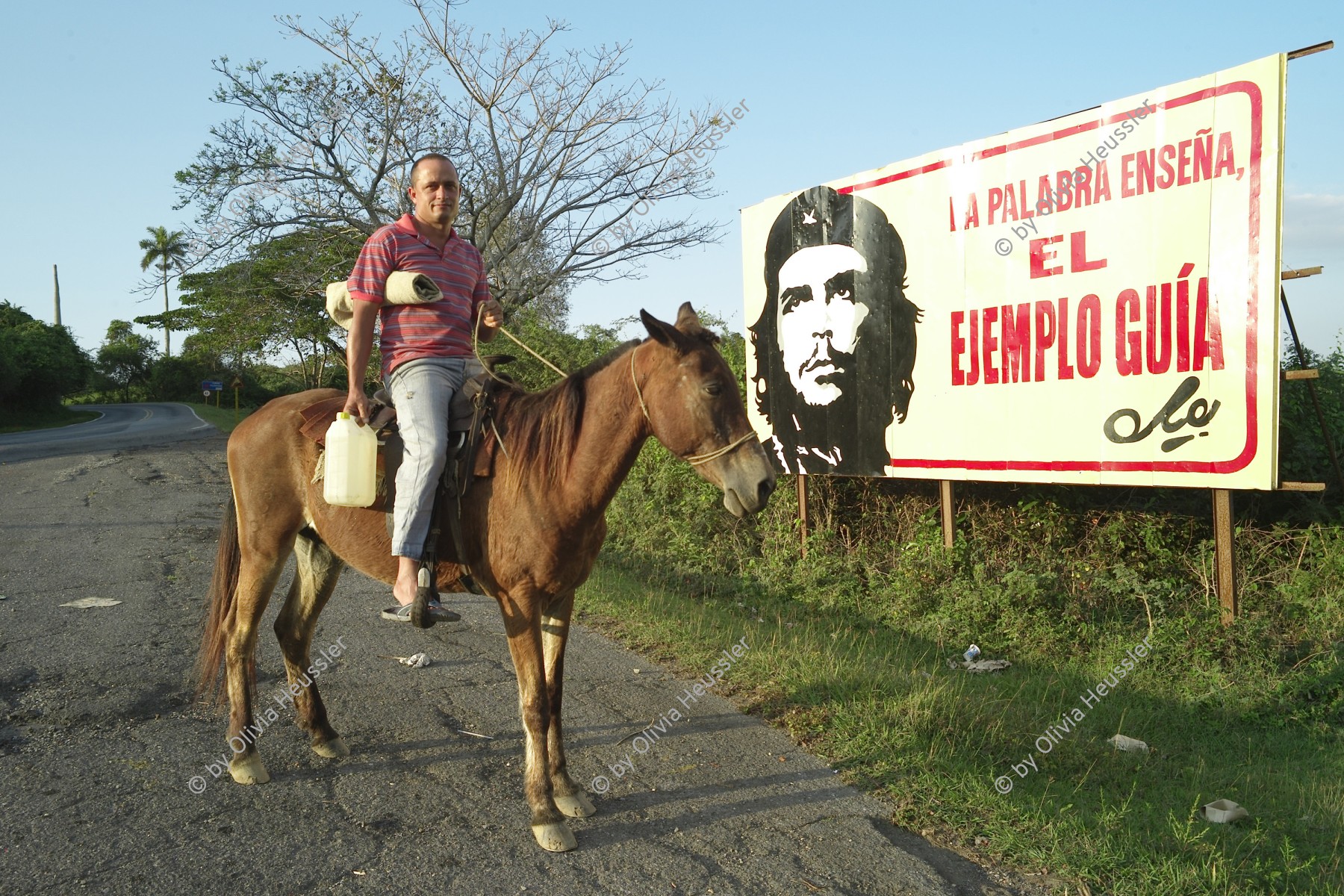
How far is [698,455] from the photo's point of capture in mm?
3420

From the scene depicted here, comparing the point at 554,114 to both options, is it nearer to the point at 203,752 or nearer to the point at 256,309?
the point at 256,309

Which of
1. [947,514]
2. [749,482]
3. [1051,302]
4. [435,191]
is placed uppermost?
[435,191]

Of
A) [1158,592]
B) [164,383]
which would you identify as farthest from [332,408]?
[164,383]

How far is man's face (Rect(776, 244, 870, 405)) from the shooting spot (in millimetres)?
8164

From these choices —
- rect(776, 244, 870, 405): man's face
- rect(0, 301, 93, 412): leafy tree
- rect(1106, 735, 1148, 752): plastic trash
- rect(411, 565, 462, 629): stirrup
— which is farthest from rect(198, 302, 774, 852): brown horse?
rect(0, 301, 93, 412): leafy tree

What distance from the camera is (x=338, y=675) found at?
5.29 meters

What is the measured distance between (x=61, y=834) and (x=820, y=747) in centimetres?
328

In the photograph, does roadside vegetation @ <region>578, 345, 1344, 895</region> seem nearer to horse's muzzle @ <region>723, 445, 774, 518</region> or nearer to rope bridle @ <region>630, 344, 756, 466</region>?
horse's muzzle @ <region>723, 445, 774, 518</region>

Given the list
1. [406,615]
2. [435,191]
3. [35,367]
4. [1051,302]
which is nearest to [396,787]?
[435,191]

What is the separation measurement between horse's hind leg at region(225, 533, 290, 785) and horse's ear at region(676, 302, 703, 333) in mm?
2448

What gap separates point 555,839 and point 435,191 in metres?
2.88

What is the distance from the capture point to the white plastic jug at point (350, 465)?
3.85 meters

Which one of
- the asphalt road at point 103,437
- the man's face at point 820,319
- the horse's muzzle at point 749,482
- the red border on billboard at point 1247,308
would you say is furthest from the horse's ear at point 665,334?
the asphalt road at point 103,437

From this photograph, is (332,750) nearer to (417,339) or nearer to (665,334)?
(417,339)
